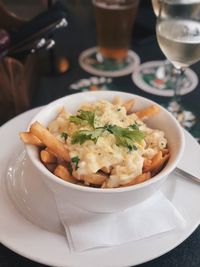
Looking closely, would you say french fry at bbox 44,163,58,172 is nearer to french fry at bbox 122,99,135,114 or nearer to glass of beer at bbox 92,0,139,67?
french fry at bbox 122,99,135,114

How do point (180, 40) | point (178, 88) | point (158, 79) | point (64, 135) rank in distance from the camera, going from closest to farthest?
point (64, 135) → point (180, 40) → point (178, 88) → point (158, 79)

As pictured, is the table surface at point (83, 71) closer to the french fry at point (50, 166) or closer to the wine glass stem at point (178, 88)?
the wine glass stem at point (178, 88)

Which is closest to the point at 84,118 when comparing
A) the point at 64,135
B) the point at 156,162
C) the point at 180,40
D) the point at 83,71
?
the point at 64,135

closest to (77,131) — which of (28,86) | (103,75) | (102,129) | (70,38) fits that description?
(102,129)

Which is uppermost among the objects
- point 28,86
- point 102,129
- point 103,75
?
point 102,129

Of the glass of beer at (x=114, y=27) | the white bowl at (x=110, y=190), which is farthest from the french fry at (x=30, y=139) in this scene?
the glass of beer at (x=114, y=27)

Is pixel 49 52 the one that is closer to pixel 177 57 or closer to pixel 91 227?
pixel 177 57

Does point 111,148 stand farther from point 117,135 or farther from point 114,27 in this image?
point 114,27
